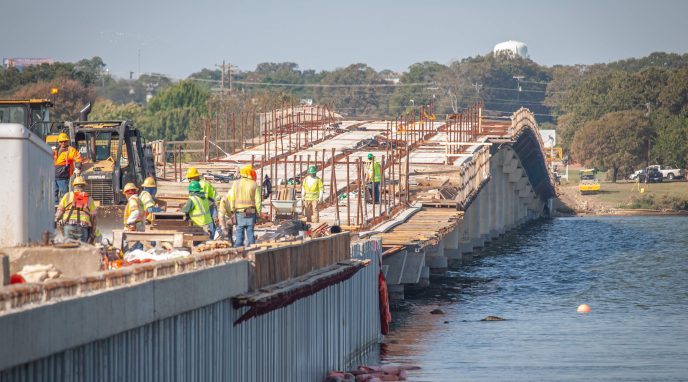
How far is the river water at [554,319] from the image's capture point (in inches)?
1538

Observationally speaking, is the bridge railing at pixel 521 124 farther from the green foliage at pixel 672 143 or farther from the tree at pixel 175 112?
the green foliage at pixel 672 143

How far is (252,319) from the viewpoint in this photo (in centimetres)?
2467

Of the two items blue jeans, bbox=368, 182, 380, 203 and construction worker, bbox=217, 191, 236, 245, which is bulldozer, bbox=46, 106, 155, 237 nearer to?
construction worker, bbox=217, 191, 236, 245

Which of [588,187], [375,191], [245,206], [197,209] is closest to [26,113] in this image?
[197,209]

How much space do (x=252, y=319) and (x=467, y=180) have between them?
45.4 meters

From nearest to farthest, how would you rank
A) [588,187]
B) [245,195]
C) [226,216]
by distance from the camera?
[245,195]
[226,216]
[588,187]

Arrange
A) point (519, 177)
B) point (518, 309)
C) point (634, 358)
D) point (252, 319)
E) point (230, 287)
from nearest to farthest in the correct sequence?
1. point (230, 287)
2. point (252, 319)
3. point (634, 358)
4. point (518, 309)
5. point (519, 177)

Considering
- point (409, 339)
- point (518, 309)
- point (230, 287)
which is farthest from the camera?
point (518, 309)

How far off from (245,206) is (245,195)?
26cm

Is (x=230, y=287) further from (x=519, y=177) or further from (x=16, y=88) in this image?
(x=16, y=88)

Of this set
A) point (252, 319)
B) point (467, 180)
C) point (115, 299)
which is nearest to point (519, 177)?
point (467, 180)

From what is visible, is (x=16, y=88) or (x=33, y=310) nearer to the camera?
(x=33, y=310)

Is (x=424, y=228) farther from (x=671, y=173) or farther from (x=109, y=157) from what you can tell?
(x=671, y=173)

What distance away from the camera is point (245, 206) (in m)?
30.9
